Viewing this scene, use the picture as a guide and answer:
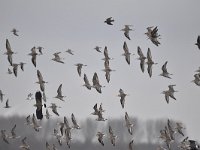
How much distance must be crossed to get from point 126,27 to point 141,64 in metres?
4.23

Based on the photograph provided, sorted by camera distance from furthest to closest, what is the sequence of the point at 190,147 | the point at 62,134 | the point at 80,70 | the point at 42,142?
the point at 42,142 < the point at 62,134 < the point at 80,70 < the point at 190,147

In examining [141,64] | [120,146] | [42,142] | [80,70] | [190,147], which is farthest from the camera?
[120,146]

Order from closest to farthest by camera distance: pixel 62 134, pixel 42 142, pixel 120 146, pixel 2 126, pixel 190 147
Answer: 1. pixel 190 147
2. pixel 62 134
3. pixel 2 126
4. pixel 42 142
5. pixel 120 146

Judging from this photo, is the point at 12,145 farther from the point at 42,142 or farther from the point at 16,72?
the point at 16,72

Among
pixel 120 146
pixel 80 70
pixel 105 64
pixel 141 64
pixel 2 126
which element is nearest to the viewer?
pixel 141 64

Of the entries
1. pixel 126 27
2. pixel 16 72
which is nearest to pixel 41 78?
pixel 16 72

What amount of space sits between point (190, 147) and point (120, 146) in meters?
86.9

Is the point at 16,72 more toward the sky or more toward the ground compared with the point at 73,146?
more toward the sky

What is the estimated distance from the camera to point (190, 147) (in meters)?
48.3

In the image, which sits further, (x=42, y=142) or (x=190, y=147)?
(x=42, y=142)

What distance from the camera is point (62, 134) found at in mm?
67312

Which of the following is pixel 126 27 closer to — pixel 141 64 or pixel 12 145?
pixel 141 64

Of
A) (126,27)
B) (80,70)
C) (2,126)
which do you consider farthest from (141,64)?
(2,126)

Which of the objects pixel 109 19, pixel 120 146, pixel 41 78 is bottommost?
pixel 120 146
